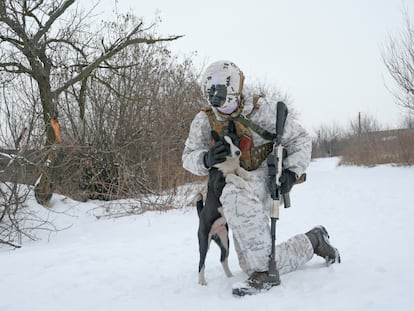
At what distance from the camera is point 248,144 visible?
213cm

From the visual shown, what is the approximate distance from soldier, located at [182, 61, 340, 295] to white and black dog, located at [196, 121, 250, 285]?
46 mm

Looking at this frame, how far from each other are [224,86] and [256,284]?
3.51 ft

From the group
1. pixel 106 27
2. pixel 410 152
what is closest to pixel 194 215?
pixel 106 27

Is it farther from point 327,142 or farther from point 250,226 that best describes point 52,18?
point 327,142

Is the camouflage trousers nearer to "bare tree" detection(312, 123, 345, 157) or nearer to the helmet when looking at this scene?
the helmet

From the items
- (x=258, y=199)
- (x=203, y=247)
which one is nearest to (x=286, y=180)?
(x=258, y=199)

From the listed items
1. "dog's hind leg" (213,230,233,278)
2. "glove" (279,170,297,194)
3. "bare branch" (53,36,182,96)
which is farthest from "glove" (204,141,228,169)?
"bare branch" (53,36,182,96)

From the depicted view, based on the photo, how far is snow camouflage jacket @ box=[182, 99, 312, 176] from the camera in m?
2.09

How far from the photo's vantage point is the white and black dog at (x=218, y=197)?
6.75 feet

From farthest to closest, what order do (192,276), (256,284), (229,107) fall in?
(192,276) → (229,107) → (256,284)

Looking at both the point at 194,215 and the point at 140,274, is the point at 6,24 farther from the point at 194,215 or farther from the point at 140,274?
the point at 140,274

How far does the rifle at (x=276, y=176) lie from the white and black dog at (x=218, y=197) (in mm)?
150

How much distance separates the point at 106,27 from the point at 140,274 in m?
7.22

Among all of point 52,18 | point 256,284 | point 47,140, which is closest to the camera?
point 256,284
